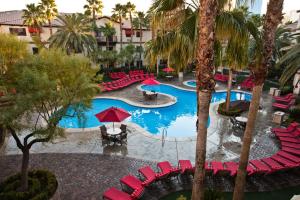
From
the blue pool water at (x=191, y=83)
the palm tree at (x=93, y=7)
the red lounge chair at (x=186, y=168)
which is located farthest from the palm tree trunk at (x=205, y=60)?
the palm tree at (x=93, y=7)

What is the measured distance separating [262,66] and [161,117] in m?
14.5

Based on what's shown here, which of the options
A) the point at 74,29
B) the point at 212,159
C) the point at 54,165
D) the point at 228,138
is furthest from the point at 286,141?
the point at 74,29

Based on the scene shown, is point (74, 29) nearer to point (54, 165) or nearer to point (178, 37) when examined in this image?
point (54, 165)

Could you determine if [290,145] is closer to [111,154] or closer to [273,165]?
[273,165]

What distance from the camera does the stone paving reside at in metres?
11.5

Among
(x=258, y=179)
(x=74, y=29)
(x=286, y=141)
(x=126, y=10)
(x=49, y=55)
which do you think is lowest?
(x=258, y=179)

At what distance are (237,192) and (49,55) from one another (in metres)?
8.96

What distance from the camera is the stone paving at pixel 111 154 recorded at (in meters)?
11.5

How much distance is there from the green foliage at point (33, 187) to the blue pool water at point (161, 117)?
19.3 ft

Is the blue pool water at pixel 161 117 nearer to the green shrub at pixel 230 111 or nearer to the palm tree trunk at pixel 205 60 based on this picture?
the green shrub at pixel 230 111

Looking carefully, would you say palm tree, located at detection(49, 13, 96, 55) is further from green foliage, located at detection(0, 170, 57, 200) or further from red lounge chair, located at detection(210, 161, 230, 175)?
red lounge chair, located at detection(210, 161, 230, 175)

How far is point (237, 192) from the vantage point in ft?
29.3

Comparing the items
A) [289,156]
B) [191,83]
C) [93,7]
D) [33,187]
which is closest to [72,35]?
[93,7]

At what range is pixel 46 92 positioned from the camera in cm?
784
